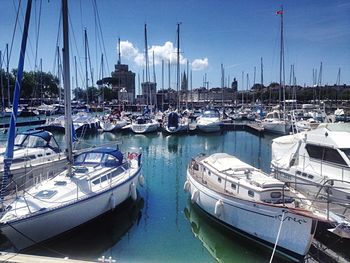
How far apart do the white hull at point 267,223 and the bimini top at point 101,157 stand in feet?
22.0

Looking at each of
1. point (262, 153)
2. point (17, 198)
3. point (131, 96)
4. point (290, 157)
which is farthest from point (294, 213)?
point (131, 96)

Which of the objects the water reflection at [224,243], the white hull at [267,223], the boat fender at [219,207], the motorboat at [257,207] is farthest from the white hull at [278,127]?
the boat fender at [219,207]

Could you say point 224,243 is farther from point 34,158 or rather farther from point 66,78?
point 34,158

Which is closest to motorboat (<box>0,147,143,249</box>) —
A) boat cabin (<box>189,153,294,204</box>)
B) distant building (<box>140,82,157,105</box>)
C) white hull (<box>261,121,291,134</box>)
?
boat cabin (<box>189,153,294,204</box>)

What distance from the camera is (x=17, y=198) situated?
520 inches

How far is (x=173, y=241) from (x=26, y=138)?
1430 centimetres

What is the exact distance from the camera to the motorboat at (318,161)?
14.4 m

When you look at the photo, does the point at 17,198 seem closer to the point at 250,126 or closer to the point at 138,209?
the point at 138,209

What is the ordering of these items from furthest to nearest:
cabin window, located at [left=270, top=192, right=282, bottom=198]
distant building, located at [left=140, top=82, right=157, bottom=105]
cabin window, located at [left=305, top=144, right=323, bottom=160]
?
1. distant building, located at [left=140, top=82, right=157, bottom=105]
2. cabin window, located at [left=305, top=144, right=323, bottom=160]
3. cabin window, located at [left=270, top=192, right=282, bottom=198]

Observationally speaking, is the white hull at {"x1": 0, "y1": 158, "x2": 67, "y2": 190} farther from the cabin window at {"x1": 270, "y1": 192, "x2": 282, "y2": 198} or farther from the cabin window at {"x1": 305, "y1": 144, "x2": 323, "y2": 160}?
the cabin window at {"x1": 305, "y1": 144, "x2": 323, "y2": 160}

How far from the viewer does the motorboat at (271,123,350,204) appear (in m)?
14.4

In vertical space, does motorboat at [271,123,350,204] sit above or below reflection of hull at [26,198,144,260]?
above

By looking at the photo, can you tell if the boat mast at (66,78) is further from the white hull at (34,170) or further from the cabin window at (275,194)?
the cabin window at (275,194)

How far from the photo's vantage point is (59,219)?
12531 mm
